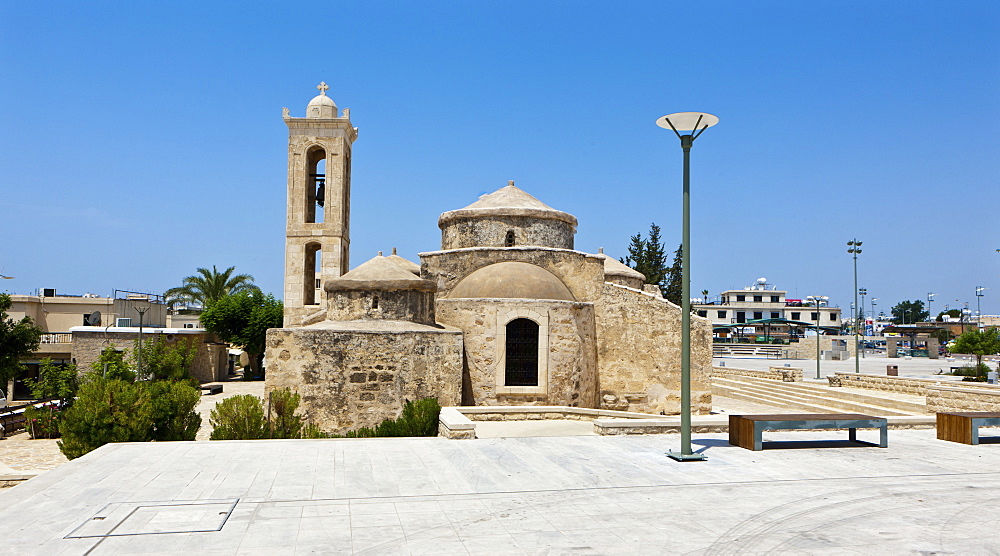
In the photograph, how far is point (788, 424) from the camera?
8.45 meters

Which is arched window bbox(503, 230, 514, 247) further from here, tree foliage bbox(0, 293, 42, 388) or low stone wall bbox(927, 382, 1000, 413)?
tree foliage bbox(0, 293, 42, 388)

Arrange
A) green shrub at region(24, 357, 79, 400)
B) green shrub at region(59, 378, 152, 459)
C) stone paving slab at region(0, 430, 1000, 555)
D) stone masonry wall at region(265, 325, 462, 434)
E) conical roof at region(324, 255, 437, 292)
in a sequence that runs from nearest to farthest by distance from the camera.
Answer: stone paving slab at region(0, 430, 1000, 555), green shrub at region(59, 378, 152, 459), stone masonry wall at region(265, 325, 462, 434), conical roof at region(324, 255, 437, 292), green shrub at region(24, 357, 79, 400)

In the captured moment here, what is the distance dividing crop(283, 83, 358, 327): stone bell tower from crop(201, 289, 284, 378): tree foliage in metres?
8.32

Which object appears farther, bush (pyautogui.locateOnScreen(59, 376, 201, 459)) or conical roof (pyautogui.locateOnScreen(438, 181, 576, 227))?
conical roof (pyautogui.locateOnScreen(438, 181, 576, 227))

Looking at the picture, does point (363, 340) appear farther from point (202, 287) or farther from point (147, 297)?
point (202, 287)

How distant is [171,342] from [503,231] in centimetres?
1804

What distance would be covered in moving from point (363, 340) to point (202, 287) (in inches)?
1086

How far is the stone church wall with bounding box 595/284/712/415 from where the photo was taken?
1694cm

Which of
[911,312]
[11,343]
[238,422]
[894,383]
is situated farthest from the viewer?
[911,312]

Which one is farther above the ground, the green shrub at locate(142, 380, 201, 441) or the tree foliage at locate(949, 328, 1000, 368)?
the tree foliage at locate(949, 328, 1000, 368)

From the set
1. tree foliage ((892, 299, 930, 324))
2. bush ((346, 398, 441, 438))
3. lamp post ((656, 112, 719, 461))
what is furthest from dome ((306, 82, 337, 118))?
tree foliage ((892, 299, 930, 324))

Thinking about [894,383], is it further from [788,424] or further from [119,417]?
[119,417]

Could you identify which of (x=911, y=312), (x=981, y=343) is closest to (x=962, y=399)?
(x=981, y=343)

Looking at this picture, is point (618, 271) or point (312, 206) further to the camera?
point (312, 206)
